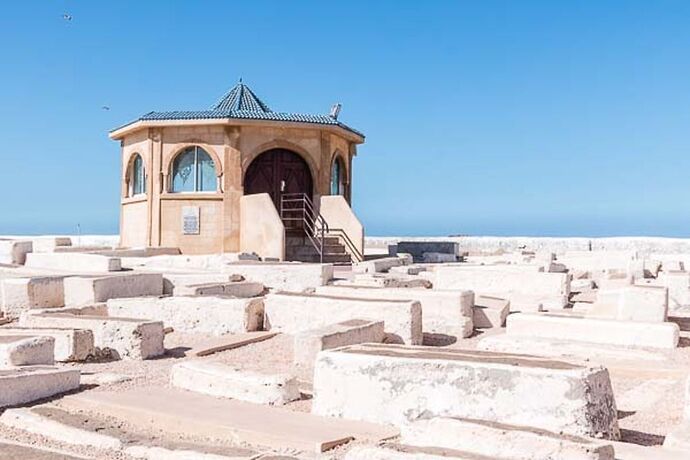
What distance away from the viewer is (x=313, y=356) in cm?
798

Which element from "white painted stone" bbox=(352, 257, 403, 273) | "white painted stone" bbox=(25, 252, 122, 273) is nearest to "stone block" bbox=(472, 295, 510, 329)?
"white painted stone" bbox=(352, 257, 403, 273)

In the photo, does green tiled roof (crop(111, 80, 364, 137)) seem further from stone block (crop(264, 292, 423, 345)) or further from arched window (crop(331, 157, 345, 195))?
stone block (crop(264, 292, 423, 345))

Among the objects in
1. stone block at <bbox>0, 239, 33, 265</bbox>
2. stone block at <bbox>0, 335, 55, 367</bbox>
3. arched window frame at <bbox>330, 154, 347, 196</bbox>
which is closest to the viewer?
stone block at <bbox>0, 335, 55, 367</bbox>

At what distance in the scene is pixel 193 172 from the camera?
2227 cm

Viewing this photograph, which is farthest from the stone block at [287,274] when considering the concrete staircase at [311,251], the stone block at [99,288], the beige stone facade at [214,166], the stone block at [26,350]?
the beige stone facade at [214,166]

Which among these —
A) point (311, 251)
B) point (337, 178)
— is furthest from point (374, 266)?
point (337, 178)

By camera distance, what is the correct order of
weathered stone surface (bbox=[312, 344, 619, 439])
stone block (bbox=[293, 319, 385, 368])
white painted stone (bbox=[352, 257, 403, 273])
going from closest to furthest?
weathered stone surface (bbox=[312, 344, 619, 439]) < stone block (bbox=[293, 319, 385, 368]) < white painted stone (bbox=[352, 257, 403, 273])

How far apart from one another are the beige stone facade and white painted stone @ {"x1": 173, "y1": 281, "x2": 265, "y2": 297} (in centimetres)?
829

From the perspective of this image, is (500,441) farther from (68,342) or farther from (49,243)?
(49,243)

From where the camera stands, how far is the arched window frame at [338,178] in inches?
952

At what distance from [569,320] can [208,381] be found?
503cm

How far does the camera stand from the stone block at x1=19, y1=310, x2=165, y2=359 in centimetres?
881

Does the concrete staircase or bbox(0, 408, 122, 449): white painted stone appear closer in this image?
bbox(0, 408, 122, 449): white painted stone

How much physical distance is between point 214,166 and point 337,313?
12.9m
